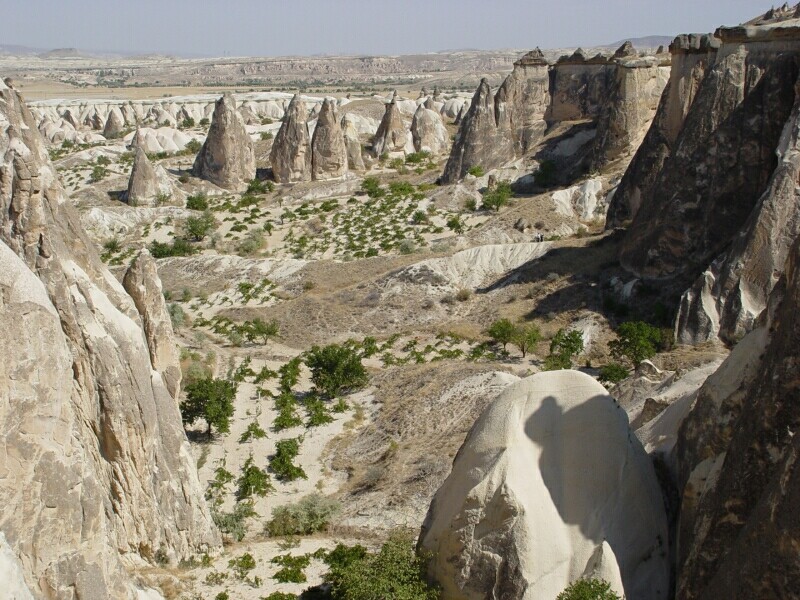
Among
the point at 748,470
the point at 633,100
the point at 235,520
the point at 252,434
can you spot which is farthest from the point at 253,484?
the point at 633,100

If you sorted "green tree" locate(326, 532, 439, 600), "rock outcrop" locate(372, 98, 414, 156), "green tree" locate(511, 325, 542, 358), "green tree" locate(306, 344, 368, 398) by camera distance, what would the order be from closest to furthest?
"green tree" locate(326, 532, 439, 600) → "green tree" locate(306, 344, 368, 398) → "green tree" locate(511, 325, 542, 358) → "rock outcrop" locate(372, 98, 414, 156)

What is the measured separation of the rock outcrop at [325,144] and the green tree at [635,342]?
2774cm

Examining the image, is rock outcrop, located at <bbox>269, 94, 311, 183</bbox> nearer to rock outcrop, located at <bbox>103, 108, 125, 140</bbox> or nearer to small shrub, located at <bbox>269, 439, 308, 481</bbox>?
rock outcrop, located at <bbox>103, 108, 125, 140</bbox>

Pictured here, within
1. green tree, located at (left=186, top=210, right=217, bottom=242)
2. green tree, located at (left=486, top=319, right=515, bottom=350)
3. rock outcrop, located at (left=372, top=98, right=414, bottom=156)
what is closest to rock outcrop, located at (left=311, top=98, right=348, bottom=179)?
rock outcrop, located at (left=372, top=98, right=414, bottom=156)

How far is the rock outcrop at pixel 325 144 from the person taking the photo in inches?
1697

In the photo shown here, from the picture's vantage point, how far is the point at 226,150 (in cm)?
4209

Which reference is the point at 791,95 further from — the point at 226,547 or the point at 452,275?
the point at 226,547

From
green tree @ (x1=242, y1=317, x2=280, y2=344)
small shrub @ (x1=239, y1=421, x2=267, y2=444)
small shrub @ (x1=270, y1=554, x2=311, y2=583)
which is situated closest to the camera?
small shrub @ (x1=270, y1=554, x2=311, y2=583)

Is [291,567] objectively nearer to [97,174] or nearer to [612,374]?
[612,374]

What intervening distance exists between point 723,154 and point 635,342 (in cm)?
537

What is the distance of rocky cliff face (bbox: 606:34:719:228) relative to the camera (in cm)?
2338

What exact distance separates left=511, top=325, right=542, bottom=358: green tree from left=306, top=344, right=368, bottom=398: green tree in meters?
3.59

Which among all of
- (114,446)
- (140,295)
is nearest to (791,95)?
(140,295)

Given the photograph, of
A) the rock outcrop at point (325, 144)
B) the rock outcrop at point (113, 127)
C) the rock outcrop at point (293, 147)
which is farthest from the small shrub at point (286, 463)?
the rock outcrop at point (113, 127)
